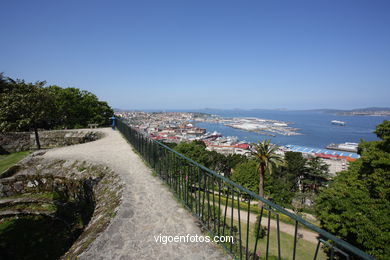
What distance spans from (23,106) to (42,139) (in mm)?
4526

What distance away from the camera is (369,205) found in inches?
407

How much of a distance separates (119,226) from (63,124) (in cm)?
2308

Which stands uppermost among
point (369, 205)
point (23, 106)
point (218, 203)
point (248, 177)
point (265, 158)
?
point (23, 106)

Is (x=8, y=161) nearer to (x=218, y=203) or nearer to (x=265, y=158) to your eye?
(x=218, y=203)

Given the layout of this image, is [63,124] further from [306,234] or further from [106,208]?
[306,234]

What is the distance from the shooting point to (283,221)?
65.8 ft

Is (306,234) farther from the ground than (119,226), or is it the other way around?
(119,226)

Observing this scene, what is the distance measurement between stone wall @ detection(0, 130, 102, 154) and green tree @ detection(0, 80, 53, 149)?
2.18 metres

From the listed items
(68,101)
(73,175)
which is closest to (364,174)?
(73,175)

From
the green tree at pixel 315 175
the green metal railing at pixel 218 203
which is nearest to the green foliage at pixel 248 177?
the green tree at pixel 315 175

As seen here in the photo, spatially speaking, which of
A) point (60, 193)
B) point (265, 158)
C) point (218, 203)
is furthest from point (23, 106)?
point (265, 158)

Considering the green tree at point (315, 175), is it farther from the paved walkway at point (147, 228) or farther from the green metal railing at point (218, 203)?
the paved walkway at point (147, 228)

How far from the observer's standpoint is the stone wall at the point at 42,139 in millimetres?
14354

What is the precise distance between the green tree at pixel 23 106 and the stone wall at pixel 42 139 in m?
2.18
